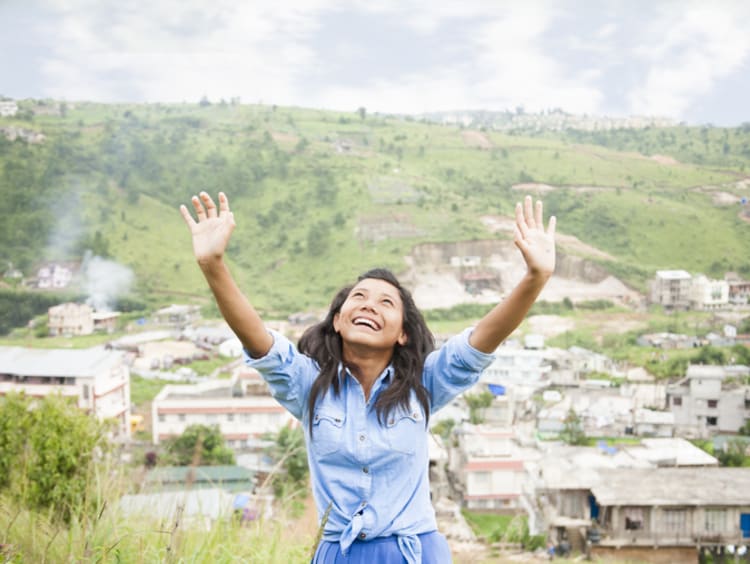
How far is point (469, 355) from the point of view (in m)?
1.02

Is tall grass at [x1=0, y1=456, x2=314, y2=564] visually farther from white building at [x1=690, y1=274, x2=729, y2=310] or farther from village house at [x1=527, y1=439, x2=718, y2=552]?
white building at [x1=690, y1=274, x2=729, y2=310]

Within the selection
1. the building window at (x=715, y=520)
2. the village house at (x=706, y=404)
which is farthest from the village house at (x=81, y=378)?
the village house at (x=706, y=404)

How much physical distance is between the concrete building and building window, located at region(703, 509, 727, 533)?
20.0 metres

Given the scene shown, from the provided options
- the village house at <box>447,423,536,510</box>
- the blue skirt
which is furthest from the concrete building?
the blue skirt

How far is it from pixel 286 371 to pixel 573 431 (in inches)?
477

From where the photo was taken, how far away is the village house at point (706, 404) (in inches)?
516

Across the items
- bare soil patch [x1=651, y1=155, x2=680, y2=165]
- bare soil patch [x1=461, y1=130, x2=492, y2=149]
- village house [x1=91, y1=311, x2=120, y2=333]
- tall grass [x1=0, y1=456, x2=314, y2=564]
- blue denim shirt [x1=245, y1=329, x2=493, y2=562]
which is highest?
bare soil patch [x1=461, y1=130, x2=492, y2=149]

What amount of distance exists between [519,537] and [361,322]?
6574 millimetres

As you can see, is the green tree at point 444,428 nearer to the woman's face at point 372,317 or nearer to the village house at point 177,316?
the woman's face at point 372,317

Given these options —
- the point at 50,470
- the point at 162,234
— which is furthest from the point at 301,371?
the point at 162,234

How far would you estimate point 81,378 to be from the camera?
11641 millimetres

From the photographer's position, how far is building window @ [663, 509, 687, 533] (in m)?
6.86

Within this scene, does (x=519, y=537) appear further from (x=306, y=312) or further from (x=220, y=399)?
(x=306, y=312)

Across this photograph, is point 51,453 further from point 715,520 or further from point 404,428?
point 715,520
